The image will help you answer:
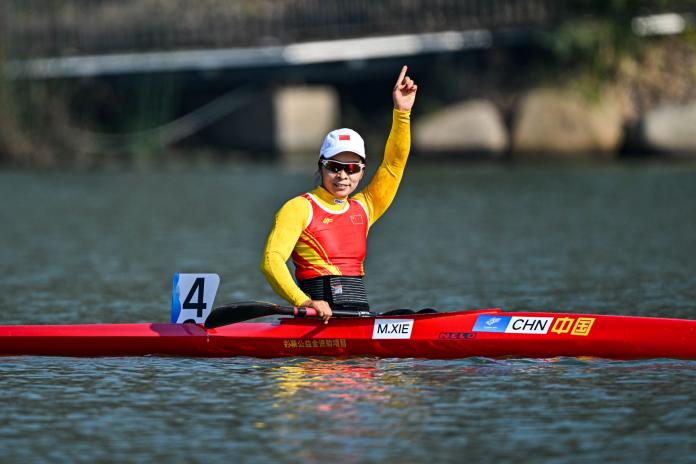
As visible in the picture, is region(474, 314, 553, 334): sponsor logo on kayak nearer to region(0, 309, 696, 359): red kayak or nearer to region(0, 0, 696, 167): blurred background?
region(0, 309, 696, 359): red kayak

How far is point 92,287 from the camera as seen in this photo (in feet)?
62.5

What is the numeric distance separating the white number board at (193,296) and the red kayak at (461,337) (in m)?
0.21

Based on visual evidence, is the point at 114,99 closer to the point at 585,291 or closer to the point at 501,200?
the point at 501,200

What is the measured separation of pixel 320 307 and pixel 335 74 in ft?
119

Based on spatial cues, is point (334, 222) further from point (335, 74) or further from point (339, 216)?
point (335, 74)

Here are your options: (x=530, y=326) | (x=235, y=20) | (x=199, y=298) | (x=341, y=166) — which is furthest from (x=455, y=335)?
(x=235, y=20)

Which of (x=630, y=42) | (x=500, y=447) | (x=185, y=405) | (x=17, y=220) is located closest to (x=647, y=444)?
(x=500, y=447)

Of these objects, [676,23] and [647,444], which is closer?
[647,444]

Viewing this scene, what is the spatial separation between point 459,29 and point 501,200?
51.0 feet

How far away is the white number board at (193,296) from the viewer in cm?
1309

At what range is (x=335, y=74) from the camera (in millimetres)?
48250

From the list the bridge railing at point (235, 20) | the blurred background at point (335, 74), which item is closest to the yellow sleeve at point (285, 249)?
the blurred background at point (335, 74)

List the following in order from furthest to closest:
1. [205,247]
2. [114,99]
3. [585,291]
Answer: [114,99] → [205,247] → [585,291]

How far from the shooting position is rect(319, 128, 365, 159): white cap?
12711 mm
